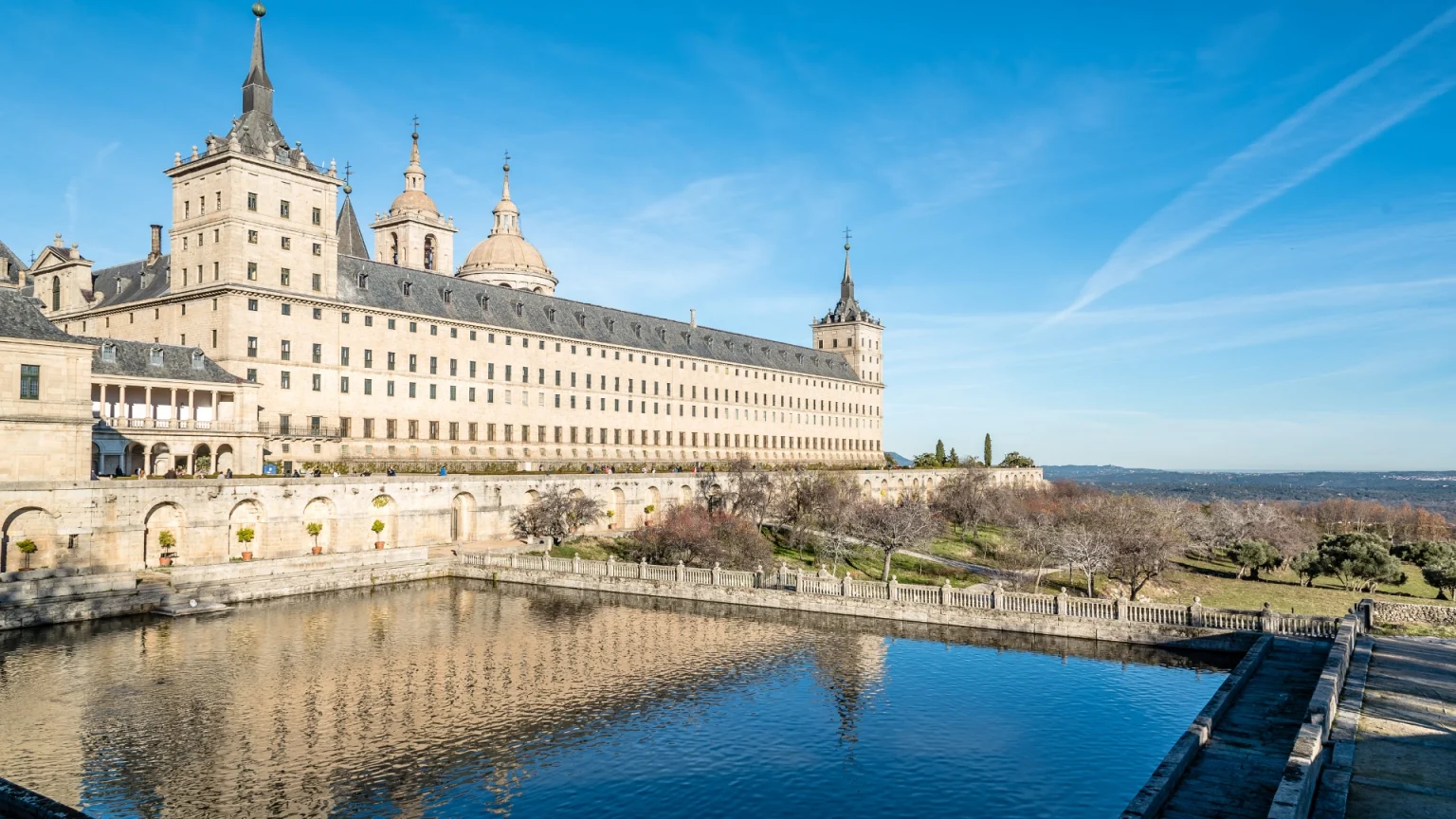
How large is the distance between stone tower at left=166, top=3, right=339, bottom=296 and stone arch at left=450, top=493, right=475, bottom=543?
18.2m

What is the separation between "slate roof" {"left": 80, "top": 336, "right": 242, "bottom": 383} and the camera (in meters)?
53.2

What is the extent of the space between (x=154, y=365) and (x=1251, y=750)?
192ft

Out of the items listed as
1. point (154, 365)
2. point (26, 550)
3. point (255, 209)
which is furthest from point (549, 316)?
point (26, 550)

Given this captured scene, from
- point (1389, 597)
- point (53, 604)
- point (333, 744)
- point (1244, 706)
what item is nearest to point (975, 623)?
point (1244, 706)

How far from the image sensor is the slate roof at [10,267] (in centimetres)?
5176

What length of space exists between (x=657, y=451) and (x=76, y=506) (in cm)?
6017

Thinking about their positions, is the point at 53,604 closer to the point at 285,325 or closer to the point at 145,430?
the point at 145,430

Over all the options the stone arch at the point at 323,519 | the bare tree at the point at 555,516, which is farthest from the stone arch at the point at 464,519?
the stone arch at the point at 323,519

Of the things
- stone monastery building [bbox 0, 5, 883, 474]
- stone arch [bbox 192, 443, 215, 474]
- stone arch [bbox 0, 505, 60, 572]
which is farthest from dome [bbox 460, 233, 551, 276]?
stone arch [bbox 0, 505, 60, 572]

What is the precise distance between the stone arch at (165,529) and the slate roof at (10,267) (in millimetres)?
15876

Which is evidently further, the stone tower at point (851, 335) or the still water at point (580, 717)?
the stone tower at point (851, 335)

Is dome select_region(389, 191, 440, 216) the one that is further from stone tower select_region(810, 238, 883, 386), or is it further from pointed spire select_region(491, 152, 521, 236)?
stone tower select_region(810, 238, 883, 386)

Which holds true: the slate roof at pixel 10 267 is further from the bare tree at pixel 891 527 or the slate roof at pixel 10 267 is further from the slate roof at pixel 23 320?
the bare tree at pixel 891 527

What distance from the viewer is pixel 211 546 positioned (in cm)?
4906
